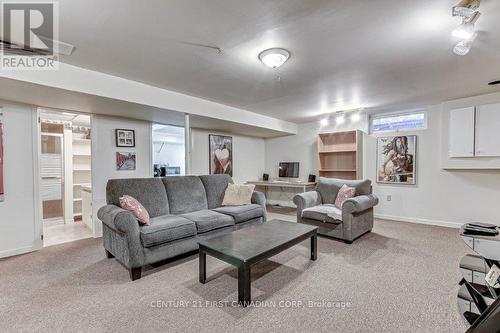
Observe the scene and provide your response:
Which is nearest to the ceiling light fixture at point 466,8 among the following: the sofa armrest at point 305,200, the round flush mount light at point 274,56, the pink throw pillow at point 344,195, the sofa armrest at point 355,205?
the round flush mount light at point 274,56

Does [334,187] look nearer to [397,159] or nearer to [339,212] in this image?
[339,212]

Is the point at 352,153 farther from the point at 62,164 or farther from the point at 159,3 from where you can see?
the point at 62,164

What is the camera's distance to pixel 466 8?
156 cm

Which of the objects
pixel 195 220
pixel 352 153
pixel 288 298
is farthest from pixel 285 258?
pixel 352 153

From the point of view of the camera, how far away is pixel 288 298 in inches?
79.7

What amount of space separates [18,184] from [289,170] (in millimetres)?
5213

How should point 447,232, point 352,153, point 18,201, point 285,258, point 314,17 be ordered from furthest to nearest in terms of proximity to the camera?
point 352,153, point 447,232, point 18,201, point 285,258, point 314,17

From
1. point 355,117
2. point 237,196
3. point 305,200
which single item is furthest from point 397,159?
point 237,196

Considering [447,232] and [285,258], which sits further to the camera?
[447,232]

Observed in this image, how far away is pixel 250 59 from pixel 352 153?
3.77m

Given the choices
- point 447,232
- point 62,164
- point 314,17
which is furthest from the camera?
point 62,164

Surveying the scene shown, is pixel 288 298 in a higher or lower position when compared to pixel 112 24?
lower

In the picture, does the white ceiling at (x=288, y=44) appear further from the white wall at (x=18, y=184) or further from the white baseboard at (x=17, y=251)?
the white baseboard at (x=17, y=251)

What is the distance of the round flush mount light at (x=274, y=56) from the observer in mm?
2301
